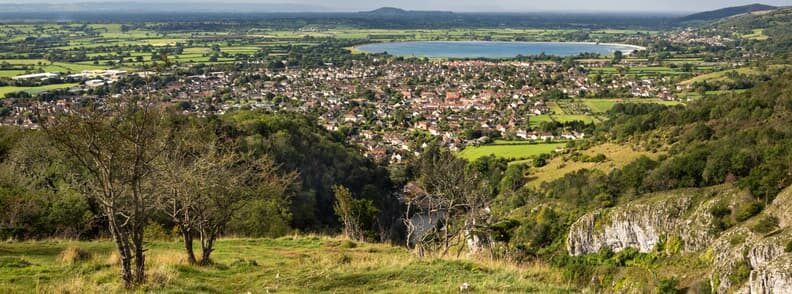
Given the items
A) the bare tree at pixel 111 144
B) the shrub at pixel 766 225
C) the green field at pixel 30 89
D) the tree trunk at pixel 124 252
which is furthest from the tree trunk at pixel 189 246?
the green field at pixel 30 89

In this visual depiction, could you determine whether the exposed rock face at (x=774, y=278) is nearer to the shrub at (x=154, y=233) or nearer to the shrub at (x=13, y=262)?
the shrub at (x=154, y=233)

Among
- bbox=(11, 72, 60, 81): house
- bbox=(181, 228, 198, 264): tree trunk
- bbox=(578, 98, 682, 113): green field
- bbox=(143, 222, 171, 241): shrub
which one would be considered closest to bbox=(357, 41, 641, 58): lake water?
bbox=(578, 98, 682, 113): green field

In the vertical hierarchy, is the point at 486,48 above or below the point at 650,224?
above

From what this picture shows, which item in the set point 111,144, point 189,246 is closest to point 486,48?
point 189,246

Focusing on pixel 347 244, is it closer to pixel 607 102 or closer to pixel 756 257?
pixel 756 257

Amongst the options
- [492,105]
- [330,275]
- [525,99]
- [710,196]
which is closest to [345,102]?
[492,105]

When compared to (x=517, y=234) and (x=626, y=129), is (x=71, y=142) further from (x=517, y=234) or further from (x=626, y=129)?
(x=626, y=129)
